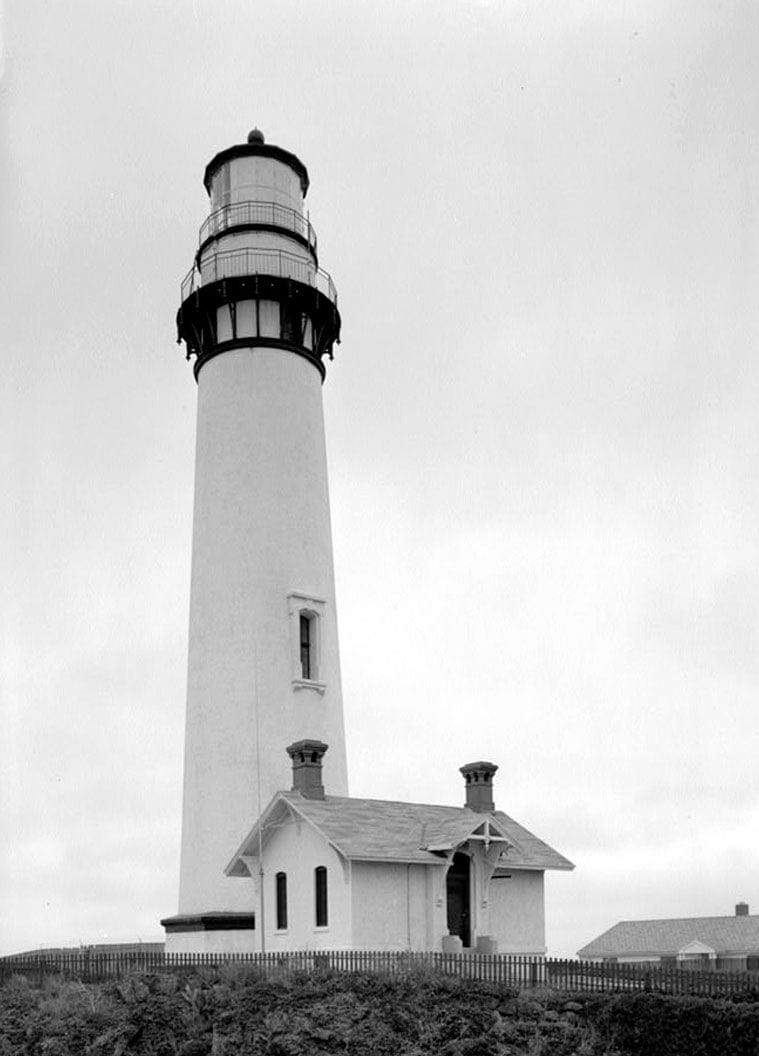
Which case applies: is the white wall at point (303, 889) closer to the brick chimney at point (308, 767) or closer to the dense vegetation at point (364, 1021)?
the brick chimney at point (308, 767)

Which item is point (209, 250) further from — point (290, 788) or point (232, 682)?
point (290, 788)

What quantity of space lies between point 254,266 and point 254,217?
1875 millimetres

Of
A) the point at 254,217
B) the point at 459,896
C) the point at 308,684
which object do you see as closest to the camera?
the point at 459,896

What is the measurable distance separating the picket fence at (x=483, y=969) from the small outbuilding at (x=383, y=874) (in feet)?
3.94

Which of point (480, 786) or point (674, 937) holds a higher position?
point (480, 786)

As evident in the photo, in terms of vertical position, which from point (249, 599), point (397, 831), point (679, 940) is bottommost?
point (679, 940)

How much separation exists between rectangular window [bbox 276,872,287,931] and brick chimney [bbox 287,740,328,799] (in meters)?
2.06

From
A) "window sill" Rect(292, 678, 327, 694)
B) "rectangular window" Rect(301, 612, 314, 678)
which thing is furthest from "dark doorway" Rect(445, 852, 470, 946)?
"rectangular window" Rect(301, 612, 314, 678)

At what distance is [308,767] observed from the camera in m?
31.8

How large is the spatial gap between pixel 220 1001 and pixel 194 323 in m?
19.9

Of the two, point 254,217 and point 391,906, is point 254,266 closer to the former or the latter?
point 254,217

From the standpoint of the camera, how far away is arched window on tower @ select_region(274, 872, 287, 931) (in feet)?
103

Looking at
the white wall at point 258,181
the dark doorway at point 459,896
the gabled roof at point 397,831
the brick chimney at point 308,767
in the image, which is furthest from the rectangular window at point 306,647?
the white wall at point 258,181

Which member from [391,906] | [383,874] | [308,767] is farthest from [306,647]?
[391,906]
